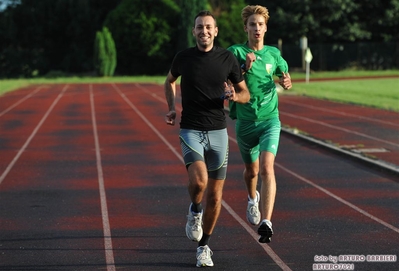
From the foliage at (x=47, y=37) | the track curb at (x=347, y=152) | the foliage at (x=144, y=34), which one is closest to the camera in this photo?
the track curb at (x=347, y=152)

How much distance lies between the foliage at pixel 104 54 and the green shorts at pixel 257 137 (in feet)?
165

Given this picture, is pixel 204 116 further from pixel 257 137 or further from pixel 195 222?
pixel 257 137

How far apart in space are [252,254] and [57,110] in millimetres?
21320

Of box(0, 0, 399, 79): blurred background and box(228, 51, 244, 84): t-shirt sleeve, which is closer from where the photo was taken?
box(228, 51, 244, 84): t-shirt sleeve

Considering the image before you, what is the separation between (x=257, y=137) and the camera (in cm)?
836

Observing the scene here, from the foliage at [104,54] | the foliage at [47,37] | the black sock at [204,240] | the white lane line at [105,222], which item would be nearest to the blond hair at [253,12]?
the black sock at [204,240]

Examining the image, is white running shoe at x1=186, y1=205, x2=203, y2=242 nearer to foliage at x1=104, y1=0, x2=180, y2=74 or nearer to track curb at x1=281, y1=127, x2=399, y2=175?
track curb at x1=281, y1=127, x2=399, y2=175

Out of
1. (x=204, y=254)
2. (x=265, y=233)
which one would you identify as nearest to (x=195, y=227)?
(x=204, y=254)

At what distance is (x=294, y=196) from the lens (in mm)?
11047

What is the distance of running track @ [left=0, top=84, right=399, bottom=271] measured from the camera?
7.51 m

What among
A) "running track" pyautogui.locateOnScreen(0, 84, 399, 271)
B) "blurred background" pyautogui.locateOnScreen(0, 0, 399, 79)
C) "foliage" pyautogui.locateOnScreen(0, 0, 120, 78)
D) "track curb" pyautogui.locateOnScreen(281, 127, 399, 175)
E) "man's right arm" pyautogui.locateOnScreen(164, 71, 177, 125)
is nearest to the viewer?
"man's right arm" pyautogui.locateOnScreen(164, 71, 177, 125)

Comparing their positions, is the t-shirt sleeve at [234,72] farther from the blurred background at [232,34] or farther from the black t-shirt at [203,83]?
the blurred background at [232,34]

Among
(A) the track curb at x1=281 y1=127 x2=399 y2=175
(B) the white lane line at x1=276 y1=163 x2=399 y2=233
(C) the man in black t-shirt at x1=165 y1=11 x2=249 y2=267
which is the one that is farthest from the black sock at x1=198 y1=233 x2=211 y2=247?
(A) the track curb at x1=281 y1=127 x2=399 y2=175

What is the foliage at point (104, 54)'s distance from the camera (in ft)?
192
